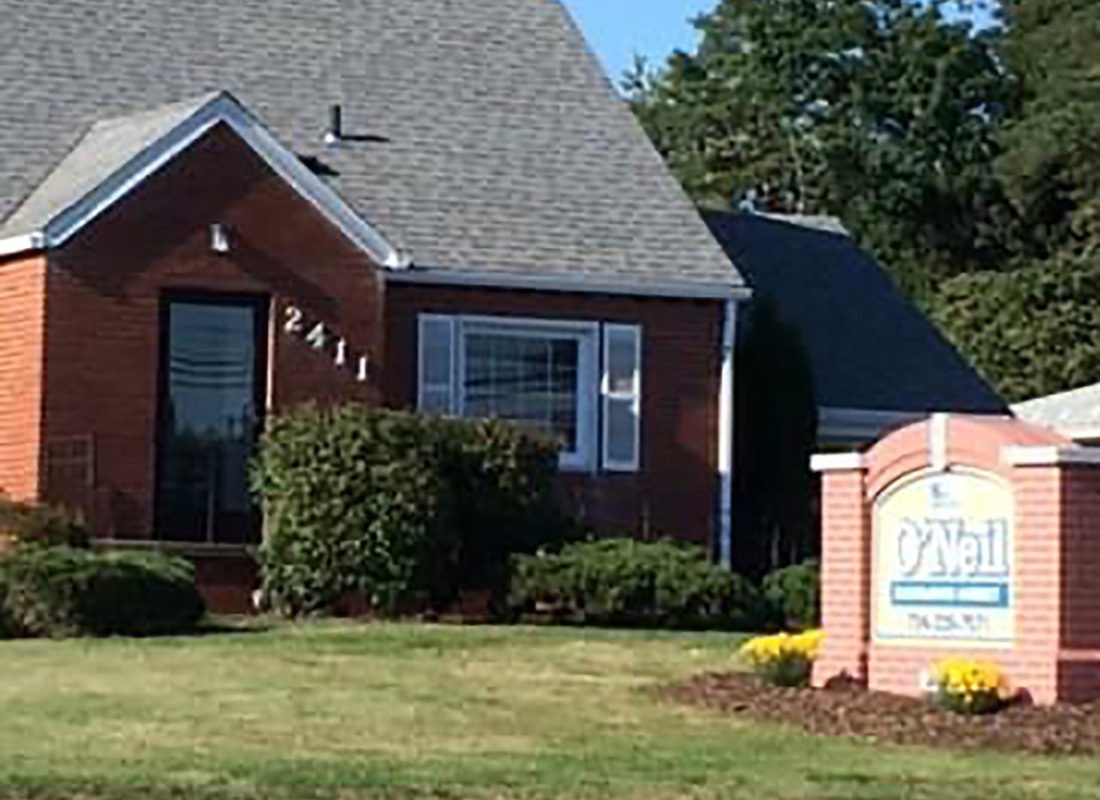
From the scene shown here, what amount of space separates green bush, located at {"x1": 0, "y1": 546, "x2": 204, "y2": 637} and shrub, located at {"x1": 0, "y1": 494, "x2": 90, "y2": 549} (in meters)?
2.30

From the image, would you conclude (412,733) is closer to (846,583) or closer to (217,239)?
(846,583)

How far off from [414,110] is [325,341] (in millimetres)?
4219

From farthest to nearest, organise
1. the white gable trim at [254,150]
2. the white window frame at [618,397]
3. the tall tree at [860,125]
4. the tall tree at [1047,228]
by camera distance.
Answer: the tall tree at [860,125], the tall tree at [1047,228], the white window frame at [618,397], the white gable trim at [254,150]

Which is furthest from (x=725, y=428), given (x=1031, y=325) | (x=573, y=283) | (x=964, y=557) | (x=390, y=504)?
(x=1031, y=325)

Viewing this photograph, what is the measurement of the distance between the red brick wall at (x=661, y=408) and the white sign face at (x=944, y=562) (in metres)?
11.1

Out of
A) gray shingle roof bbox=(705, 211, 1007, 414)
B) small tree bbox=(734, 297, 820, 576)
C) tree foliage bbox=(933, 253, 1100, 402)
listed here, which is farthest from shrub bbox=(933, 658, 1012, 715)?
tree foliage bbox=(933, 253, 1100, 402)

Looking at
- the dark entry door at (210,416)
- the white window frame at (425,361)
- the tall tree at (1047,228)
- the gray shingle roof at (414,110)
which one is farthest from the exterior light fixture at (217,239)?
the tall tree at (1047,228)

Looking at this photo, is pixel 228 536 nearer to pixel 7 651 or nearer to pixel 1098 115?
pixel 7 651

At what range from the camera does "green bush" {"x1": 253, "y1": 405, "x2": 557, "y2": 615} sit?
2914 cm

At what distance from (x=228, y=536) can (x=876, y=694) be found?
11.6 meters

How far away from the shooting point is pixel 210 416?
104 feet

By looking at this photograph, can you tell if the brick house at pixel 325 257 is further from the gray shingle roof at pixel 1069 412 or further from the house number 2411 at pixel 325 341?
the gray shingle roof at pixel 1069 412

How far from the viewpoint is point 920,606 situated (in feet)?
70.8

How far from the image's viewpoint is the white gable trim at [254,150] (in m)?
30.6
